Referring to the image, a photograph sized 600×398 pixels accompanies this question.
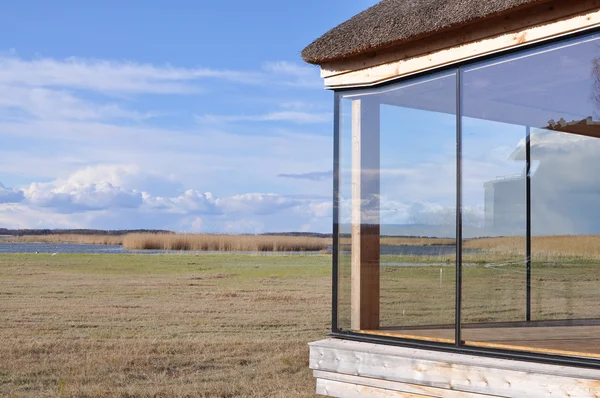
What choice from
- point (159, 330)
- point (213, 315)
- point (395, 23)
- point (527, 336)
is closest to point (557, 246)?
point (527, 336)

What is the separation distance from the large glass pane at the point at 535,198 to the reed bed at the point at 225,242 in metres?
21.9

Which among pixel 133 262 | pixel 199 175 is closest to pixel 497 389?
pixel 199 175

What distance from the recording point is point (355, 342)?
5.30 meters

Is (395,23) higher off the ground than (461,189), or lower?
higher

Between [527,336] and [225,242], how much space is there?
22983 mm

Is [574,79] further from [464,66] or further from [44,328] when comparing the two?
[44,328]

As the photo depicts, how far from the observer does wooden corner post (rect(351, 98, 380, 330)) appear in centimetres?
539

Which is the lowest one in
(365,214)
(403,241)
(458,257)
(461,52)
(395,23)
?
(458,257)

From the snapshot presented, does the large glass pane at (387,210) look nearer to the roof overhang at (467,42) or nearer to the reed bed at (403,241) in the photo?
the reed bed at (403,241)

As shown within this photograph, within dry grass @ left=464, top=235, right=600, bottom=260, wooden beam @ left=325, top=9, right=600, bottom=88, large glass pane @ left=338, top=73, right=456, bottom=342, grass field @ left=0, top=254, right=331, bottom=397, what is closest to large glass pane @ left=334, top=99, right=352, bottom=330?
large glass pane @ left=338, top=73, right=456, bottom=342

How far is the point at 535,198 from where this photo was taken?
652 centimetres

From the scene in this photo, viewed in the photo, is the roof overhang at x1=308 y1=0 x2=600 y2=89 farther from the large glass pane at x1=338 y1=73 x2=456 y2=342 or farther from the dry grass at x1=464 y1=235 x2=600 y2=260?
the dry grass at x1=464 y1=235 x2=600 y2=260

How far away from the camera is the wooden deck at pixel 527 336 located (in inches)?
177

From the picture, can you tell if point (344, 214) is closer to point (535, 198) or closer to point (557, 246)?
point (535, 198)
